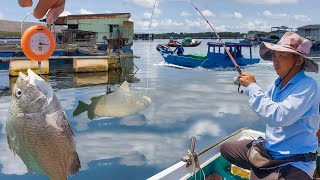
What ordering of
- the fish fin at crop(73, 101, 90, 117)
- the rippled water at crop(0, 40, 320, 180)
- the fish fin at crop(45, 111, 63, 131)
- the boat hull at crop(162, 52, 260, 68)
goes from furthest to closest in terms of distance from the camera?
the boat hull at crop(162, 52, 260, 68) < the fish fin at crop(73, 101, 90, 117) < the rippled water at crop(0, 40, 320, 180) < the fish fin at crop(45, 111, 63, 131)

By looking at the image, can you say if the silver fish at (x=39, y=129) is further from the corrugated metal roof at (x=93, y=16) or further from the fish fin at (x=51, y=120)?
the corrugated metal roof at (x=93, y=16)

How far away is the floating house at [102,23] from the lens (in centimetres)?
3641

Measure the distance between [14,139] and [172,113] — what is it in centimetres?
1118

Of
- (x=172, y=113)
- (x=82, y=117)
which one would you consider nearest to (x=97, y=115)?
(x=82, y=117)

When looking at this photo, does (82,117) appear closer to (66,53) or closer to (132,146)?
(132,146)

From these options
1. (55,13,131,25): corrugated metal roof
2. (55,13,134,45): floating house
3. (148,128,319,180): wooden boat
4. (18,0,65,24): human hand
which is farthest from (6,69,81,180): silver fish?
(55,13,131,25): corrugated metal roof

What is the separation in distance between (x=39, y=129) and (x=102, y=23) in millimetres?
36234

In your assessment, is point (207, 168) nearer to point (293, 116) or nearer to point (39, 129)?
point (293, 116)

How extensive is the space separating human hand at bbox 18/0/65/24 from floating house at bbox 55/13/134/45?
34212 mm

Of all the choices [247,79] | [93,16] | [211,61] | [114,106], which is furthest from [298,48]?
[93,16]

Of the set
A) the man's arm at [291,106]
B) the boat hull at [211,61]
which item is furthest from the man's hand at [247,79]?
the boat hull at [211,61]

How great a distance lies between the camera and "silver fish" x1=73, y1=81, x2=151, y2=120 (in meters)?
12.8

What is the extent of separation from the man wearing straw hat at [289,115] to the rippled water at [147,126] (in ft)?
15.0

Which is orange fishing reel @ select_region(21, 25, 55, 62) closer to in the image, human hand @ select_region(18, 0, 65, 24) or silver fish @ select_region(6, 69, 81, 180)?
human hand @ select_region(18, 0, 65, 24)
